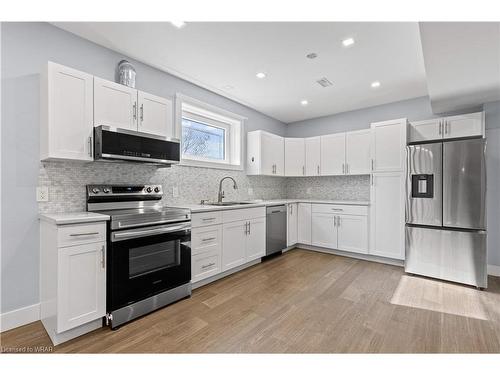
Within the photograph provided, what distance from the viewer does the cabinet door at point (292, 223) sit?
14.2 ft

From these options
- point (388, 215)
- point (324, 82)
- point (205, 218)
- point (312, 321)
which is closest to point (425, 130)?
point (388, 215)

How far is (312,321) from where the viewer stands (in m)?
2.15

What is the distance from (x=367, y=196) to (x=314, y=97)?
6.36ft

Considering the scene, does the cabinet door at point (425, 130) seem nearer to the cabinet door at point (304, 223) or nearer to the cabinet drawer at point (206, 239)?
the cabinet door at point (304, 223)

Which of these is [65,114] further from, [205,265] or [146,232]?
[205,265]

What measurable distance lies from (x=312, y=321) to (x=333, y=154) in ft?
9.96

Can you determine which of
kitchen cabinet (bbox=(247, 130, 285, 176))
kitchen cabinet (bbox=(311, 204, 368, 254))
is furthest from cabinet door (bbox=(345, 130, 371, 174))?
kitchen cabinet (bbox=(247, 130, 285, 176))

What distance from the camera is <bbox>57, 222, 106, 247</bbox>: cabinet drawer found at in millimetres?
1780

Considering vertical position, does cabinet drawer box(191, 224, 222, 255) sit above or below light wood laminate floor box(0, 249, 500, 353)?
above

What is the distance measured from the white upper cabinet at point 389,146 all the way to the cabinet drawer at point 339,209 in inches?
25.4

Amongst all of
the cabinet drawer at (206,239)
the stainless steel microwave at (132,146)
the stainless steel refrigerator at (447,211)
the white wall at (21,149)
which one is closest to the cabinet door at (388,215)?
the stainless steel refrigerator at (447,211)

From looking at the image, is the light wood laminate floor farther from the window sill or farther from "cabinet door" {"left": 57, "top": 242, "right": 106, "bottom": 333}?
the window sill

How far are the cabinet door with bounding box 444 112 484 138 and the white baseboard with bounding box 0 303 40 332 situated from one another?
4.96 meters
